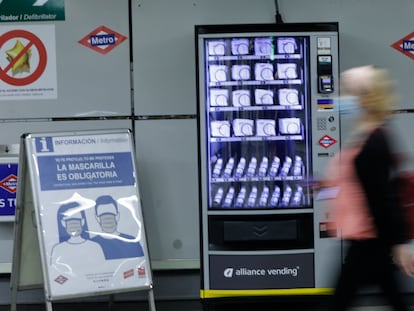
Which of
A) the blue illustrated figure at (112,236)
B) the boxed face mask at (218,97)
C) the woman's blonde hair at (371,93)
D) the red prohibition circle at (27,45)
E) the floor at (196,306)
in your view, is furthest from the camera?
the red prohibition circle at (27,45)

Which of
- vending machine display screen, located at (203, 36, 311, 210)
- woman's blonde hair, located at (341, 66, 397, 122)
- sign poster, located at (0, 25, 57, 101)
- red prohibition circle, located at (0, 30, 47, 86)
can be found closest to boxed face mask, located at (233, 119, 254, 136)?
vending machine display screen, located at (203, 36, 311, 210)

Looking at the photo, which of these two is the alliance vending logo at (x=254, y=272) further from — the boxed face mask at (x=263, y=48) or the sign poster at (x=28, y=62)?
the sign poster at (x=28, y=62)

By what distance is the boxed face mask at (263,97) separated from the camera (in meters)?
5.21

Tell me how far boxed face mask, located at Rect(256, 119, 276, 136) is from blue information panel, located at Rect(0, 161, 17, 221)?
6.59 ft

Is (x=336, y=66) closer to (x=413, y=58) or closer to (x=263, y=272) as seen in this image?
(x=413, y=58)

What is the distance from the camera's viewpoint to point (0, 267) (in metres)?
5.73

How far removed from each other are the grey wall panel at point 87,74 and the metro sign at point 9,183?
1.78ft

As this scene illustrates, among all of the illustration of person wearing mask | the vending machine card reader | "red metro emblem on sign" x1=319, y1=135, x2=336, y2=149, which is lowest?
the illustration of person wearing mask

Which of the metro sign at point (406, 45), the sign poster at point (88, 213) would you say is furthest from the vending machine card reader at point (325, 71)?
the sign poster at point (88, 213)

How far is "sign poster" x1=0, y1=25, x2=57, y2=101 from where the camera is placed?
5695 millimetres

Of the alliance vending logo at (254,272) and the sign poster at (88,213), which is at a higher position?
the sign poster at (88,213)

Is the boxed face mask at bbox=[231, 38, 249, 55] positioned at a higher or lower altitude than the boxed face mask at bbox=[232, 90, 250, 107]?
higher

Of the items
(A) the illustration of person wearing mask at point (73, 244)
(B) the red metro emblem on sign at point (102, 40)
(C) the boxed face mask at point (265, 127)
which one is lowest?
(A) the illustration of person wearing mask at point (73, 244)

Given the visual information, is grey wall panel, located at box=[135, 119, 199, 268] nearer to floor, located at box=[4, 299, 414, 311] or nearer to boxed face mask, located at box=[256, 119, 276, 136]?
Result: floor, located at box=[4, 299, 414, 311]
